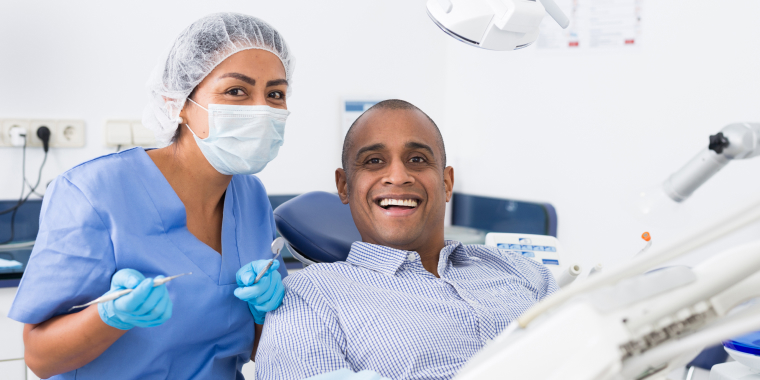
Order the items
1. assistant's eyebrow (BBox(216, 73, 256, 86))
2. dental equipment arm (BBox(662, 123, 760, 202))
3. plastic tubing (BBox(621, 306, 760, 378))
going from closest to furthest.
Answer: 1. plastic tubing (BBox(621, 306, 760, 378))
2. dental equipment arm (BBox(662, 123, 760, 202))
3. assistant's eyebrow (BBox(216, 73, 256, 86))

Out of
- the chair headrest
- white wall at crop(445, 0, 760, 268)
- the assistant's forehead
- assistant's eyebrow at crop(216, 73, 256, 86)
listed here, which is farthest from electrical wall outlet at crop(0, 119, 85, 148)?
white wall at crop(445, 0, 760, 268)

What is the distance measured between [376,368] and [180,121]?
73cm

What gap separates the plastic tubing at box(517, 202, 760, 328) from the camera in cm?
40

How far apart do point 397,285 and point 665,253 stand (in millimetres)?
813

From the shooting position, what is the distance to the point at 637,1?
1919 millimetres

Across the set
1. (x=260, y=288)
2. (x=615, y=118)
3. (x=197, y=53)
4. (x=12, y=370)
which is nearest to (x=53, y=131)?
(x=12, y=370)

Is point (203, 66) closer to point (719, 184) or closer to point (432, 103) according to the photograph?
point (719, 184)

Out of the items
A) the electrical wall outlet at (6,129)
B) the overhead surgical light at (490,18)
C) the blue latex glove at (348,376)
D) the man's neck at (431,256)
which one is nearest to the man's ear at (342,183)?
the man's neck at (431,256)

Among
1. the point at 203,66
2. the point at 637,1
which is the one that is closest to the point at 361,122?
the point at 203,66

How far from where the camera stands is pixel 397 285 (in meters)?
1.19

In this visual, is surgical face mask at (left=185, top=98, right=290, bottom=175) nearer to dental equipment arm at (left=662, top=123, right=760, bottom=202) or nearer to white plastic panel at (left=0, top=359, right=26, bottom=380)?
dental equipment arm at (left=662, top=123, right=760, bottom=202)

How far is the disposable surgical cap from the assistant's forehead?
263 mm

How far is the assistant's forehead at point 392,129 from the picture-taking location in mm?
1316

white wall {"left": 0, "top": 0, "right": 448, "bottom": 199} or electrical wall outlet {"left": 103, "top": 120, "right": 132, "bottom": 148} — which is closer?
white wall {"left": 0, "top": 0, "right": 448, "bottom": 199}
